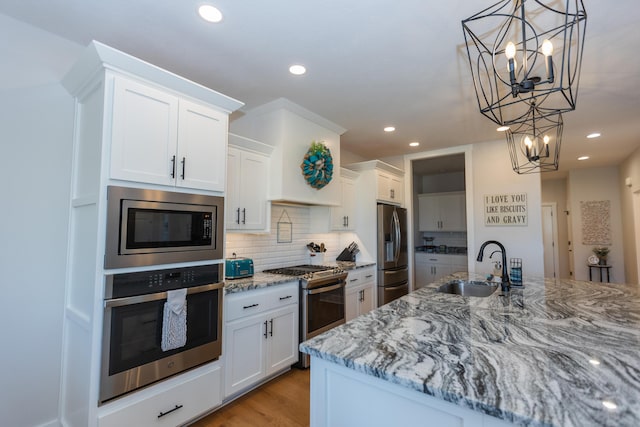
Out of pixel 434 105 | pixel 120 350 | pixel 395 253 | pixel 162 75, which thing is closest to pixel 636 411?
pixel 120 350

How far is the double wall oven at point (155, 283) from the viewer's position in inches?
67.8

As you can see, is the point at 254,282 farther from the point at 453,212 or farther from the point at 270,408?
the point at 453,212

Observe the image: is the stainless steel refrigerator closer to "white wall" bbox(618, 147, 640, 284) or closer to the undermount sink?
the undermount sink

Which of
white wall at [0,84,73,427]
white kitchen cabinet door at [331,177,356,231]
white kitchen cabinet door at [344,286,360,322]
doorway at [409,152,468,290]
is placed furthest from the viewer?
doorway at [409,152,468,290]

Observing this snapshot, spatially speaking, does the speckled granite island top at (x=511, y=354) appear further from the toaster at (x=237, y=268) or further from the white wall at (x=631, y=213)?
the white wall at (x=631, y=213)

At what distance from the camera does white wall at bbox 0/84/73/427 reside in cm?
183

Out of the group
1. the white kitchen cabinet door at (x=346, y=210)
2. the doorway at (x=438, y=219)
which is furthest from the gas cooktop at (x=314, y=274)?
the doorway at (x=438, y=219)

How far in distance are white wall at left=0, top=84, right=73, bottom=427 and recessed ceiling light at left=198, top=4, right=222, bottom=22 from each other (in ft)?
3.75

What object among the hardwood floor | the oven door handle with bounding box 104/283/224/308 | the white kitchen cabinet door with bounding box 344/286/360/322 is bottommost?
the hardwood floor

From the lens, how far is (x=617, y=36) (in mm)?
2039

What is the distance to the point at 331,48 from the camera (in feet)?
7.11

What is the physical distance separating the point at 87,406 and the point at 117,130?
5.09 feet

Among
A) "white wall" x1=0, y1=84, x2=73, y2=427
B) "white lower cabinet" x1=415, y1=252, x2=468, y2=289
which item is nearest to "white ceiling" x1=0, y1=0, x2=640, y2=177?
"white wall" x1=0, y1=84, x2=73, y2=427

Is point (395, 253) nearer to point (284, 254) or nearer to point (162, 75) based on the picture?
point (284, 254)
